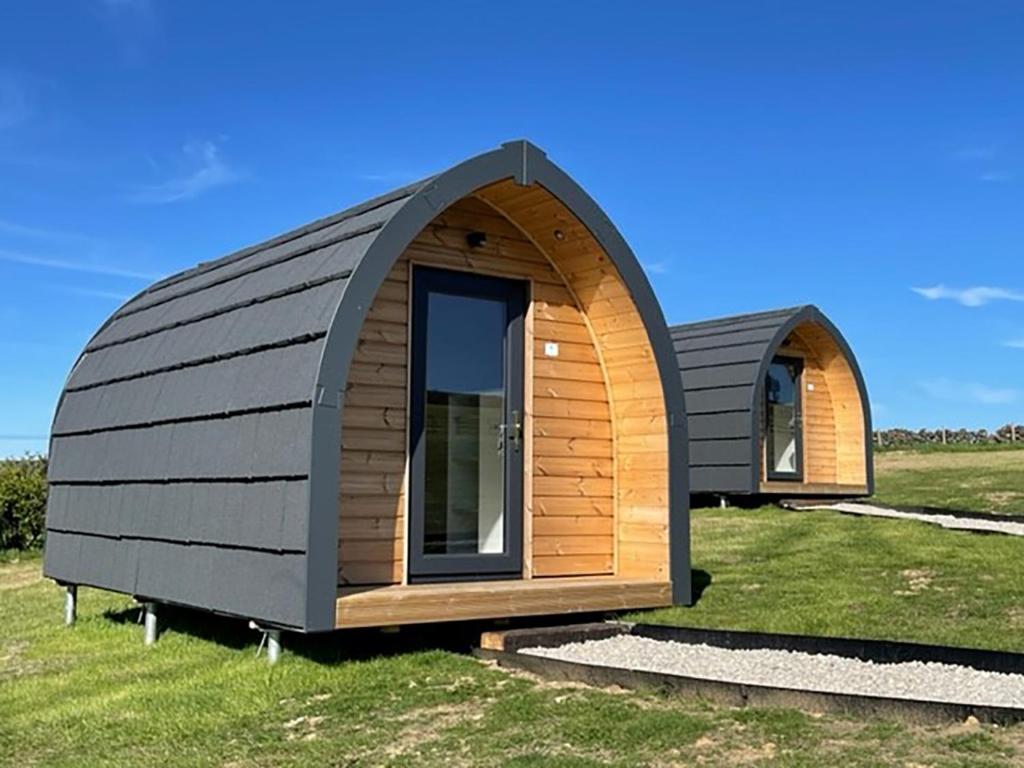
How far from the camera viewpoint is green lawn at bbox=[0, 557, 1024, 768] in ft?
14.1

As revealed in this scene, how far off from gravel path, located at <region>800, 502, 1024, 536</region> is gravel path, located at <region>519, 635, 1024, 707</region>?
6.08m

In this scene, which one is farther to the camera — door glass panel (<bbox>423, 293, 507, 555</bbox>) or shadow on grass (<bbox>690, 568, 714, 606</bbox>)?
shadow on grass (<bbox>690, 568, 714, 606</bbox>)

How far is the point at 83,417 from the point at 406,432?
3.78m

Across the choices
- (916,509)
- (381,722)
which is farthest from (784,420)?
A: (381,722)

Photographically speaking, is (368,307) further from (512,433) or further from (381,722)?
(381,722)

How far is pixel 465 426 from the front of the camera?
768cm

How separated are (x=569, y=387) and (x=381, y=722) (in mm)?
3650

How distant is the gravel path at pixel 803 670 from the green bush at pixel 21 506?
1158 cm

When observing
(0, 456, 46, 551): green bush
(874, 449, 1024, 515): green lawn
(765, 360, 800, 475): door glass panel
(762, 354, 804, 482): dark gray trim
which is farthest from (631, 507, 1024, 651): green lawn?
(0, 456, 46, 551): green bush

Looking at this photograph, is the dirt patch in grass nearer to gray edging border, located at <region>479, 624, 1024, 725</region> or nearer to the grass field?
the grass field

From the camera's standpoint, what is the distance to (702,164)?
16.6 metres

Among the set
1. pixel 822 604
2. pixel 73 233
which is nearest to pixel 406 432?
pixel 822 604

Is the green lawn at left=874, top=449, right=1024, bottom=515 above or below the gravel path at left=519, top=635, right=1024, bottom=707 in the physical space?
above

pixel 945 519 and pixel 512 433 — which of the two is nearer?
pixel 512 433
